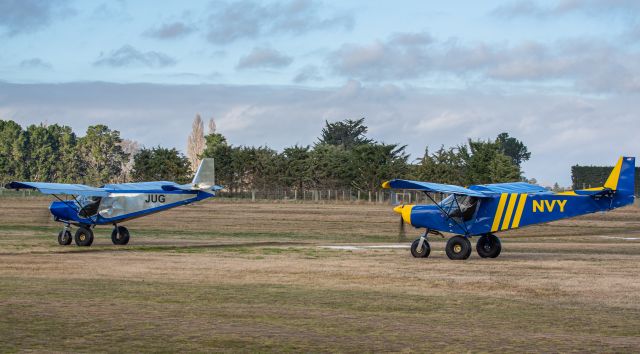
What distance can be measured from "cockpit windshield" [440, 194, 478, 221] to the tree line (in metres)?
65.4

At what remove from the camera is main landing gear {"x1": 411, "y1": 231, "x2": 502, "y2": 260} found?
88.0 feet

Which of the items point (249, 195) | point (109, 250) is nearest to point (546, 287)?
point (109, 250)

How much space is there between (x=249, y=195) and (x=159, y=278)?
99.2 meters

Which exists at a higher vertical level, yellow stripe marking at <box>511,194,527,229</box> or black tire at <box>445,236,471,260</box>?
yellow stripe marking at <box>511,194,527,229</box>

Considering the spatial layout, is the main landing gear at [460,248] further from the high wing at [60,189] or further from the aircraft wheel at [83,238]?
the aircraft wheel at [83,238]

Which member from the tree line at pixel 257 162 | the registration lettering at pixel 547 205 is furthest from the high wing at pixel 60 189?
the tree line at pixel 257 162

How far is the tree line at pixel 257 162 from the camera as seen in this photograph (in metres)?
101

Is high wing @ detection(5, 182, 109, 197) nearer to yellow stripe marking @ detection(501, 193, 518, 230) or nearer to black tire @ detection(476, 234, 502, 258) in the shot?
black tire @ detection(476, 234, 502, 258)

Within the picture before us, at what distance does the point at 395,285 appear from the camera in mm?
19891

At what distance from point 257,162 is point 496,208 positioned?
9797 centimetres

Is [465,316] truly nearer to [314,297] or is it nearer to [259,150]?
[314,297]

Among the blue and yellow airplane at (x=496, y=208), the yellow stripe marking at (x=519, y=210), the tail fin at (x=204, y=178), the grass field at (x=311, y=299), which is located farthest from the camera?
the tail fin at (x=204, y=178)

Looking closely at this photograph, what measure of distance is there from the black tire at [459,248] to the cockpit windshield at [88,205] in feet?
45.4

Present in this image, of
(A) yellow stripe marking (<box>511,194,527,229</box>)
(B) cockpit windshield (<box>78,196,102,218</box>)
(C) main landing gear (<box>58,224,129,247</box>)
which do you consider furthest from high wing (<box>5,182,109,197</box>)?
(A) yellow stripe marking (<box>511,194,527,229</box>)
